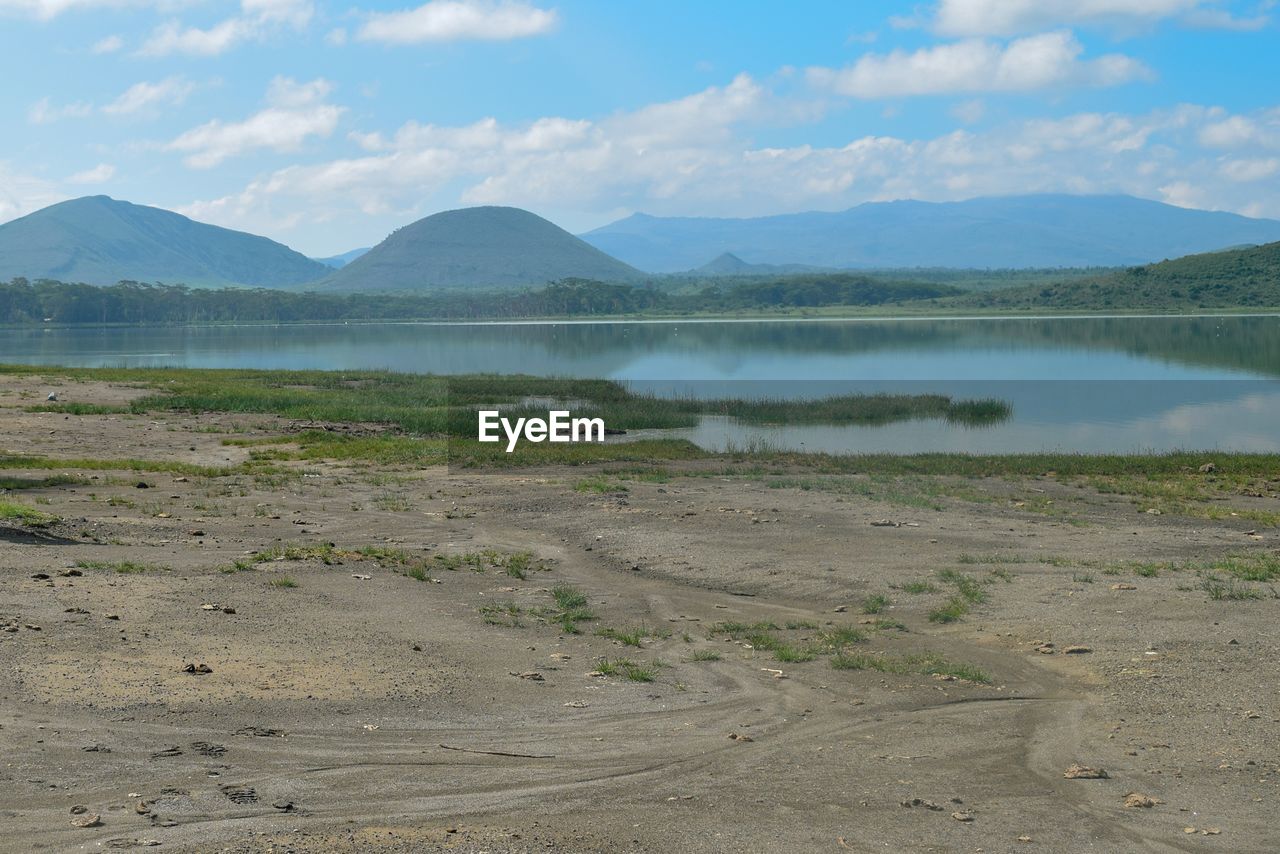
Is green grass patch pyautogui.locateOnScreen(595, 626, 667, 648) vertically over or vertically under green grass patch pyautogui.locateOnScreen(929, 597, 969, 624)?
under

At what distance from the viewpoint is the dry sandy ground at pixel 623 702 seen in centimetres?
806

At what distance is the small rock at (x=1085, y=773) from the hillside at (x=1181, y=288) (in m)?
171

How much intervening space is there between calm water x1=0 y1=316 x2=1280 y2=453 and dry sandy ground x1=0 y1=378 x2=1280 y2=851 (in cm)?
2293

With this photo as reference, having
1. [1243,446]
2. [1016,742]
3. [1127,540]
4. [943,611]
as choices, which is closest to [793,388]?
[1243,446]

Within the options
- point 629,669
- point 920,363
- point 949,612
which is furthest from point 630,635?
point 920,363

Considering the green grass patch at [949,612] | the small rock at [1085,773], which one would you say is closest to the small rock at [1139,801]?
the small rock at [1085,773]

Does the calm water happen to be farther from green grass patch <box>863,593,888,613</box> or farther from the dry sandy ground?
green grass patch <box>863,593,888,613</box>

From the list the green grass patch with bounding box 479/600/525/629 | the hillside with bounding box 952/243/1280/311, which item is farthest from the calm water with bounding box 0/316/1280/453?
the hillside with bounding box 952/243/1280/311

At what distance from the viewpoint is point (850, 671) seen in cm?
1198

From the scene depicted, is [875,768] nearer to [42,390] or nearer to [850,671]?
[850,671]

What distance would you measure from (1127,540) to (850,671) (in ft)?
29.0

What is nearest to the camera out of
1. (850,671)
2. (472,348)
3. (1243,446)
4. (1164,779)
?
(1164,779)

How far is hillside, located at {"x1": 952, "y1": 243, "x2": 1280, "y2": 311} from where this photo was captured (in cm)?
16850

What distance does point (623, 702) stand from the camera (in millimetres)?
10898
